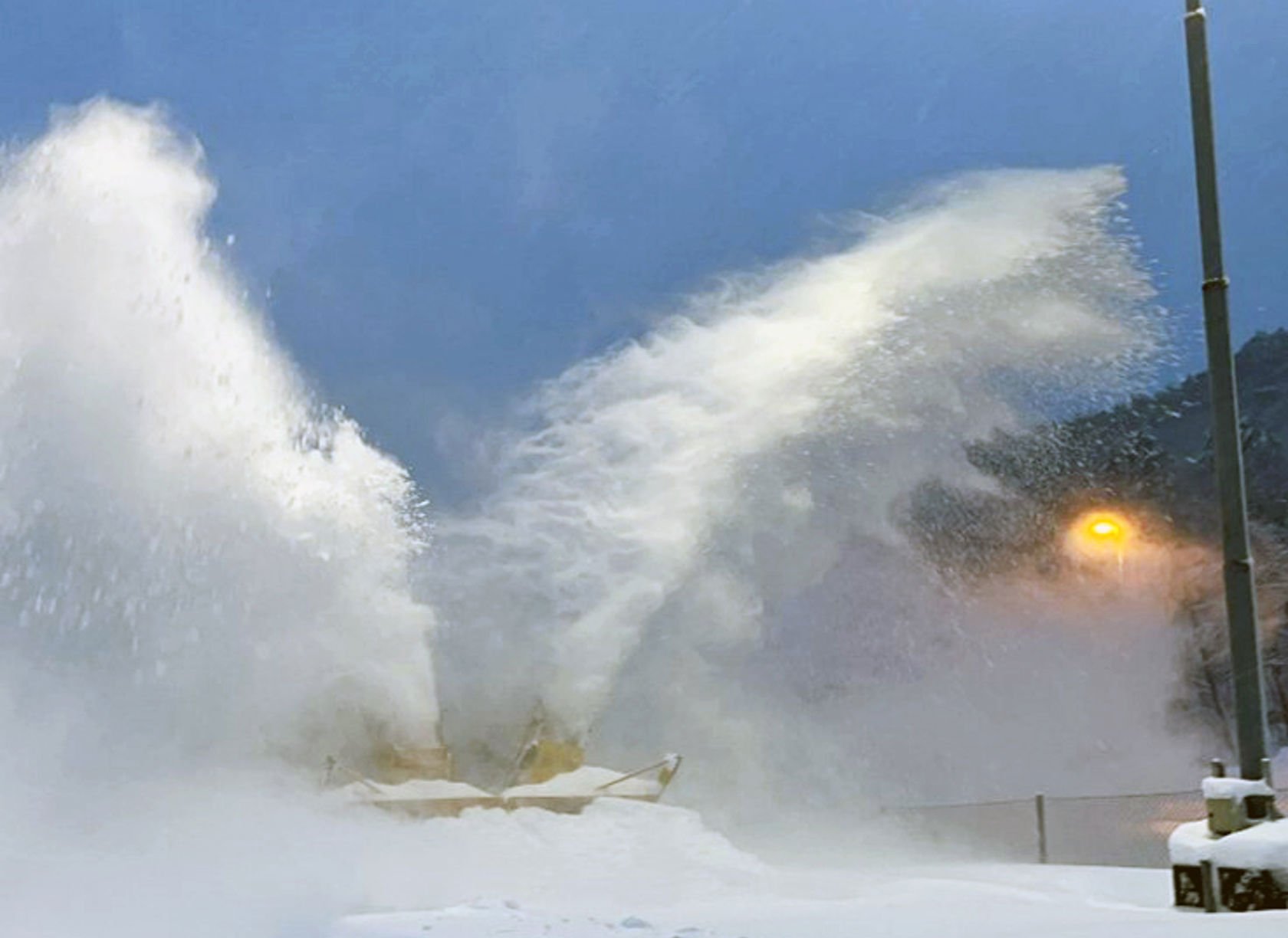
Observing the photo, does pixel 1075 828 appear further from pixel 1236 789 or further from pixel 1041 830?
pixel 1236 789

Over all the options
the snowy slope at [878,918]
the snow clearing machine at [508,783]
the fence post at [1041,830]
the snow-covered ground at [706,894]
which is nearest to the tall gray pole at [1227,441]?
the snowy slope at [878,918]

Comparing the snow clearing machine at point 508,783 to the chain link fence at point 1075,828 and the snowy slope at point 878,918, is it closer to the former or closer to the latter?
the chain link fence at point 1075,828

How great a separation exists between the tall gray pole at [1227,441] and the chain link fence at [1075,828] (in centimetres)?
804

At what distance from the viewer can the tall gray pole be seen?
8172mm

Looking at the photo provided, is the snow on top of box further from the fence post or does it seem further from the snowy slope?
the fence post

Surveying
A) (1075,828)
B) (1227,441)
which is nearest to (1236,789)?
Answer: (1227,441)

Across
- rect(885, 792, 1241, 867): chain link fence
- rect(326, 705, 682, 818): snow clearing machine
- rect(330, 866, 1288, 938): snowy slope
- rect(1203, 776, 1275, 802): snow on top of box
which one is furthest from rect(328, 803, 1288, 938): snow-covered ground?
rect(885, 792, 1241, 867): chain link fence

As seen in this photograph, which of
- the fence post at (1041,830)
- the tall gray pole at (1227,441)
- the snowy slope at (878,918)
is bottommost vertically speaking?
the snowy slope at (878,918)

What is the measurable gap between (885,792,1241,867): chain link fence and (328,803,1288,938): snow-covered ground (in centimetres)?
127

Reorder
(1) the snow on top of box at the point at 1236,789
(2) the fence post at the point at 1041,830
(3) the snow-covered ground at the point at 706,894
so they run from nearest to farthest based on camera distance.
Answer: (3) the snow-covered ground at the point at 706,894, (1) the snow on top of box at the point at 1236,789, (2) the fence post at the point at 1041,830

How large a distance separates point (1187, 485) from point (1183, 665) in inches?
328

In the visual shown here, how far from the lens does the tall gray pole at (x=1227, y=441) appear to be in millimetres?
8172

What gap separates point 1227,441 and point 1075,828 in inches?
401

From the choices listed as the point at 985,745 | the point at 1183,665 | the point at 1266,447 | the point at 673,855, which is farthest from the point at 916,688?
the point at 673,855
